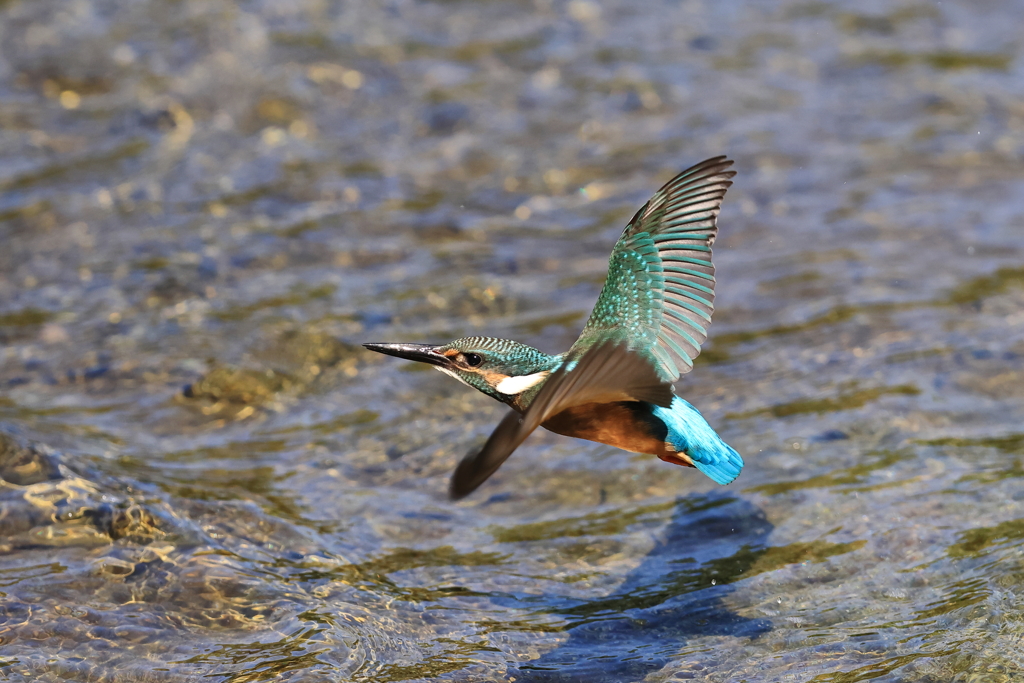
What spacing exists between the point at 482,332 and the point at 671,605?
7.86 feet

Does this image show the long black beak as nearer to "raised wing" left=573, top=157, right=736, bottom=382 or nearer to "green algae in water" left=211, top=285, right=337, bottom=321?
"raised wing" left=573, top=157, right=736, bottom=382

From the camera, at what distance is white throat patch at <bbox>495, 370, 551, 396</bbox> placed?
3645mm

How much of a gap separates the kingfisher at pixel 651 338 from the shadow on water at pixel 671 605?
19.4 inches

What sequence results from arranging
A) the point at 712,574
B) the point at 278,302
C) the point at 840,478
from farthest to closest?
the point at 278,302 < the point at 840,478 < the point at 712,574

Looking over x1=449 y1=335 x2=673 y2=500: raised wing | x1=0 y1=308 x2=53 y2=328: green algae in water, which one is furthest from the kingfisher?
x1=0 y1=308 x2=53 y2=328: green algae in water

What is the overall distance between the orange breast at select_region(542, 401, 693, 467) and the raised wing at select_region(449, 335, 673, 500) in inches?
4.4

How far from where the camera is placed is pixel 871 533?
13.6ft

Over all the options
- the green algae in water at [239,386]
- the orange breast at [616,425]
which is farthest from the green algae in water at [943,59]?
the orange breast at [616,425]

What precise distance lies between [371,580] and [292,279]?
9.01 feet

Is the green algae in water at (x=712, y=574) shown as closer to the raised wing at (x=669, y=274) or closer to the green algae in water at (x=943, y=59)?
the raised wing at (x=669, y=274)

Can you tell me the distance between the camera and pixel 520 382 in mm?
3658

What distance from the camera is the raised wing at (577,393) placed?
280 cm

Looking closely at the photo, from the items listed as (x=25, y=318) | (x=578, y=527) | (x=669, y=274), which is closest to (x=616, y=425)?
(x=669, y=274)

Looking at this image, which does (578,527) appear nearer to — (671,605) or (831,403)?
(671,605)
